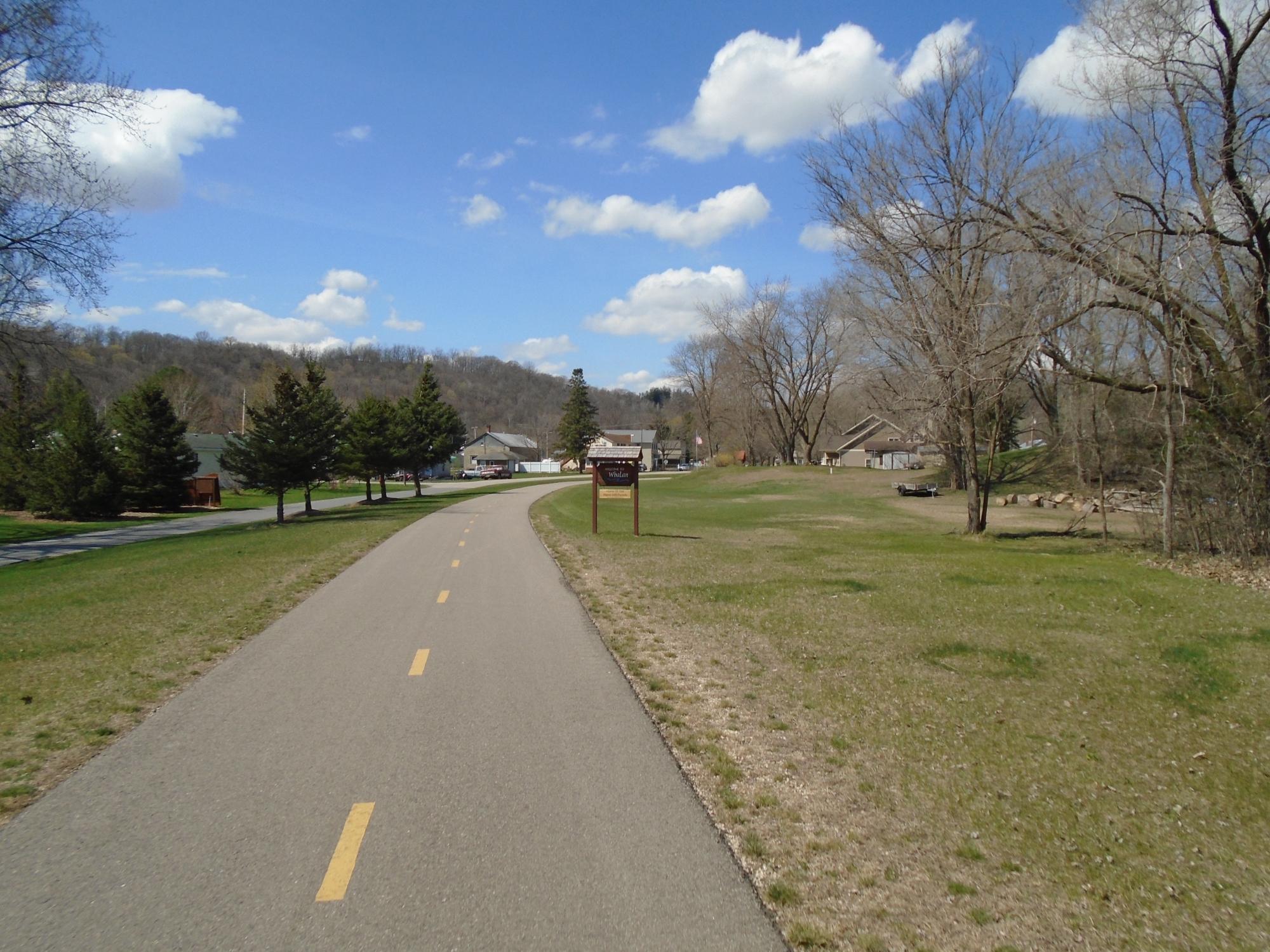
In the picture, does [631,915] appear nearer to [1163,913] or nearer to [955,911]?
[955,911]

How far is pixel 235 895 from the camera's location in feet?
13.4

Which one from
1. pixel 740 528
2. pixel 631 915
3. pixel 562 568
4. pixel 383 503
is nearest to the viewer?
pixel 631 915

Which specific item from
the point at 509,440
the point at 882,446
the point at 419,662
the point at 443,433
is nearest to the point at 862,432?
the point at 882,446

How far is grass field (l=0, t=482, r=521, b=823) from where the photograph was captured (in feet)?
22.0

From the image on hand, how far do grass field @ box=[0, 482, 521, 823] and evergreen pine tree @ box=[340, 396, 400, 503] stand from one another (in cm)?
2571

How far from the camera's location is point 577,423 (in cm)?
10562

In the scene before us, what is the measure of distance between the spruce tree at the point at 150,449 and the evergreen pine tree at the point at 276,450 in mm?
12830

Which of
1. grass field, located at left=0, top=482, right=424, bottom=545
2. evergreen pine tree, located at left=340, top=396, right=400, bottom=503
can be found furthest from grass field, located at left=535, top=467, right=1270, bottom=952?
evergreen pine tree, located at left=340, top=396, right=400, bottom=503

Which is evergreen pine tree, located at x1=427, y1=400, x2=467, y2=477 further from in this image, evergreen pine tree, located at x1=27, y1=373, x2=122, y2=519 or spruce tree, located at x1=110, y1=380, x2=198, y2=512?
evergreen pine tree, located at x1=27, y1=373, x2=122, y2=519

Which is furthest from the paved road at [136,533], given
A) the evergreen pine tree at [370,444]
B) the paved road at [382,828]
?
the paved road at [382,828]

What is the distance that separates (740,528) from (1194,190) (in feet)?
57.1

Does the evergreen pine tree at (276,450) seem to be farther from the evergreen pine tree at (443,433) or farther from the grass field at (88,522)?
the evergreen pine tree at (443,433)

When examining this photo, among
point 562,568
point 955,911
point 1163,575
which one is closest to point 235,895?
point 955,911

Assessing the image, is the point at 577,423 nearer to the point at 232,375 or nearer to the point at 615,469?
the point at 232,375
